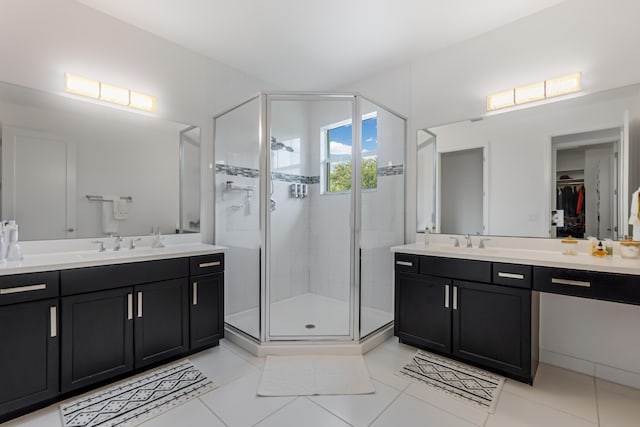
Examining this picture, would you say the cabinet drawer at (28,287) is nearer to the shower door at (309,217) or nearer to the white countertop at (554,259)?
the shower door at (309,217)

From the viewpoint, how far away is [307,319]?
2924 mm

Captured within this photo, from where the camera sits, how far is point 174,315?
7.30 ft

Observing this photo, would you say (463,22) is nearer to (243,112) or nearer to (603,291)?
(243,112)

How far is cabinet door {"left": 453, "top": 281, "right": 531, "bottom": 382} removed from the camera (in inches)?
76.1

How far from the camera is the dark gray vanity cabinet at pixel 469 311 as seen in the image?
1.95 m

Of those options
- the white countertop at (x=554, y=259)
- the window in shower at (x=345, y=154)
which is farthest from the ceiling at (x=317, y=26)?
the white countertop at (x=554, y=259)

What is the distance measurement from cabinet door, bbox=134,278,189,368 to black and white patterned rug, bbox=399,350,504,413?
1.70m

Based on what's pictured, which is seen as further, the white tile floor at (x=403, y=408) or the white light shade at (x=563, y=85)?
the white light shade at (x=563, y=85)

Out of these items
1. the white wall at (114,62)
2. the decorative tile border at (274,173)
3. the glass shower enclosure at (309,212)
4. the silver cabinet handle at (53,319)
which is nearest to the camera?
the silver cabinet handle at (53,319)

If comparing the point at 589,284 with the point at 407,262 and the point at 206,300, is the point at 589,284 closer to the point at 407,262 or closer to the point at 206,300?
the point at 407,262

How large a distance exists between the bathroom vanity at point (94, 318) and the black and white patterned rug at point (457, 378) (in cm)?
165

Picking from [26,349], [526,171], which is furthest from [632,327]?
[26,349]

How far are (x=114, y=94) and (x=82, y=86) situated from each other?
21cm

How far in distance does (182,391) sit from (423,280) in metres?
1.90
